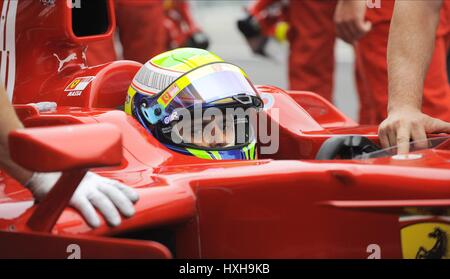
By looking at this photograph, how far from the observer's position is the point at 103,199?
8.70 feet

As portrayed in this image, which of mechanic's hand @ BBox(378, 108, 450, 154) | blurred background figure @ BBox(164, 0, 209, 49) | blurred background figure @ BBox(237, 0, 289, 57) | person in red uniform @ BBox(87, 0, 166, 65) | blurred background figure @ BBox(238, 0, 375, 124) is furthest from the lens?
blurred background figure @ BBox(164, 0, 209, 49)

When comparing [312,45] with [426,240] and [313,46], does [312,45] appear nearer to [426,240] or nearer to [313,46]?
[313,46]

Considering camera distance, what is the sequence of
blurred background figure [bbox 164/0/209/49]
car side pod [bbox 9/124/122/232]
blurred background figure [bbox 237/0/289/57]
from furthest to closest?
blurred background figure [bbox 164/0/209/49] < blurred background figure [bbox 237/0/289/57] < car side pod [bbox 9/124/122/232]

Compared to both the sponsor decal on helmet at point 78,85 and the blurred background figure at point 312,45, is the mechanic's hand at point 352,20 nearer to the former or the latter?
the blurred background figure at point 312,45

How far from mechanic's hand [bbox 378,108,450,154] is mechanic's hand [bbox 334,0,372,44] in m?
1.76

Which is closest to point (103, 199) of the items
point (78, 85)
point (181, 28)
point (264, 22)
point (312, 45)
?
point (78, 85)

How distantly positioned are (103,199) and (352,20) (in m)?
2.61

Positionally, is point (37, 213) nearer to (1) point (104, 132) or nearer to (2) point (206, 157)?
(1) point (104, 132)

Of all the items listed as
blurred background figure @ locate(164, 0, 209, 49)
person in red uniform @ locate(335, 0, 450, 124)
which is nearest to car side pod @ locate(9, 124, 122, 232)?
person in red uniform @ locate(335, 0, 450, 124)

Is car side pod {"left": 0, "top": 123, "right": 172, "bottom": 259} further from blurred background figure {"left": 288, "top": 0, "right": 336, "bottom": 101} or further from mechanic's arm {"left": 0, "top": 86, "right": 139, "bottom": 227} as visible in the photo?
blurred background figure {"left": 288, "top": 0, "right": 336, "bottom": 101}

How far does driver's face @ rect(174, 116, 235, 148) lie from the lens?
3305 millimetres

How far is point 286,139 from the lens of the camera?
3697 millimetres

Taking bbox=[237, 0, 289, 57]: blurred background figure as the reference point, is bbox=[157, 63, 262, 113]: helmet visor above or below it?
below
